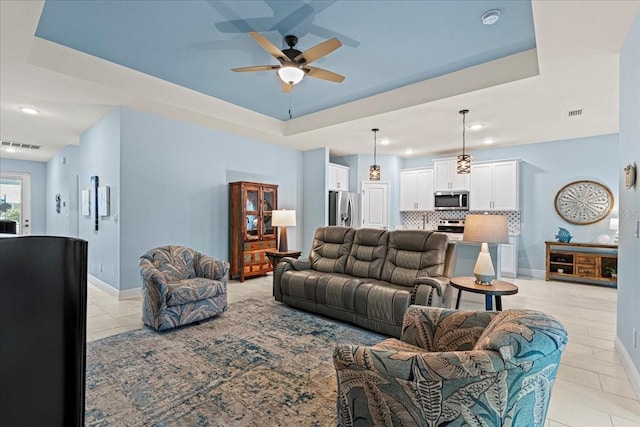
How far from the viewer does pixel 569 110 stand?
14.5ft

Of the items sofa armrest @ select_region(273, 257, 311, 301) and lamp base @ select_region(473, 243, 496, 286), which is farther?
sofa armrest @ select_region(273, 257, 311, 301)

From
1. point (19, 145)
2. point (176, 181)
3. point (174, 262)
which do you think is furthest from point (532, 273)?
point (19, 145)

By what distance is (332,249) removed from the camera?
423 centimetres

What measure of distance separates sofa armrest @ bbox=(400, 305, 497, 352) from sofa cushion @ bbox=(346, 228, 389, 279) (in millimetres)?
1739

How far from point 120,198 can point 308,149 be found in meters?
3.80

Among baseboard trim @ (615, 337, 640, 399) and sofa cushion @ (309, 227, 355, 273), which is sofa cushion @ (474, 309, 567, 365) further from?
sofa cushion @ (309, 227, 355, 273)

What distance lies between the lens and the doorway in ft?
26.0

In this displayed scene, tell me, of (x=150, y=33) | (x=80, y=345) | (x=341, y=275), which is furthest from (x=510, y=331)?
(x=150, y=33)

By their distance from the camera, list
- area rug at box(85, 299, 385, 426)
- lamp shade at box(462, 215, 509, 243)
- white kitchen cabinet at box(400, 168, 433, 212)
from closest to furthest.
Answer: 1. area rug at box(85, 299, 385, 426)
2. lamp shade at box(462, 215, 509, 243)
3. white kitchen cabinet at box(400, 168, 433, 212)

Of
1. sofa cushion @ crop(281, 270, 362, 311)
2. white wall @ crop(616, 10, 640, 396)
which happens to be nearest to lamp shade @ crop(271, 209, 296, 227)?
sofa cushion @ crop(281, 270, 362, 311)

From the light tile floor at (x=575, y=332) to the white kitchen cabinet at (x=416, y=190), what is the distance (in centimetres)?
250

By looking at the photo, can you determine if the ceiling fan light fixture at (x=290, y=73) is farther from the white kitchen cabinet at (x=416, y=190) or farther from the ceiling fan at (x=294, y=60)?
the white kitchen cabinet at (x=416, y=190)

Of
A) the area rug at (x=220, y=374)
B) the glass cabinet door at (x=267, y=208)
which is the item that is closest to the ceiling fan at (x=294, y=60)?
the area rug at (x=220, y=374)

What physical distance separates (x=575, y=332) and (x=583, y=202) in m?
3.68
